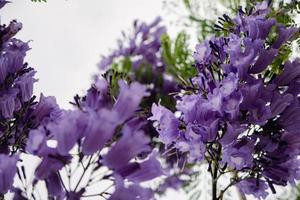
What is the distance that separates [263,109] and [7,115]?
3.05ft

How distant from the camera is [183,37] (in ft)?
15.1

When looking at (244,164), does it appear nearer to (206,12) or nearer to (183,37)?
(183,37)

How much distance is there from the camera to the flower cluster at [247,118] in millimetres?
1528

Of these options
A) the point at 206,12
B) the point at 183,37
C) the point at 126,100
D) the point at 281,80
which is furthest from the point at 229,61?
the point at 206,12

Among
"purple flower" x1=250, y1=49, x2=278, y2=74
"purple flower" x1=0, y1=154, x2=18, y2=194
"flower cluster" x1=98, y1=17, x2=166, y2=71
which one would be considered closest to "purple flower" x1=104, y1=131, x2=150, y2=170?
"purple flower" x1=0, y1=154, x2=18, y2=194

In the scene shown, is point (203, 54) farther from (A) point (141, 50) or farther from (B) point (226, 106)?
(A) point (141, 50)

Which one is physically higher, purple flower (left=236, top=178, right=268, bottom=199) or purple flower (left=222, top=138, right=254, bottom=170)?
purple flower (left=222, top=138, right=254, bottom=170)

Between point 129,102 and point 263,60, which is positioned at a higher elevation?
point 263,60

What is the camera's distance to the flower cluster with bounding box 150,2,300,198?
1528 mm

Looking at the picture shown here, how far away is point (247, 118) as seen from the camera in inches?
61.9

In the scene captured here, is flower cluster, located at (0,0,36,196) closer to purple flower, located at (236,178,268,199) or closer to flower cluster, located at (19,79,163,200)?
flower cluster, located at (19,79,163,200)

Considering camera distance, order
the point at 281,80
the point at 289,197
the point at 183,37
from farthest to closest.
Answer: the point at 183,37 → the point at 289,197 → the point at 281,80

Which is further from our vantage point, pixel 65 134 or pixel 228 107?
pixel 228 107

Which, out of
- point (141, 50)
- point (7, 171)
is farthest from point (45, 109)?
point (141, 50)
